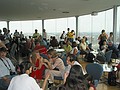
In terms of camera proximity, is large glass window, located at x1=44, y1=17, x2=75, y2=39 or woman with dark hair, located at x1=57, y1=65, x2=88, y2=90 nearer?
woman with dark hair, located at x1=57, y1=65, x2=88, y2=90

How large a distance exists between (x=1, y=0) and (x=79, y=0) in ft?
10.4

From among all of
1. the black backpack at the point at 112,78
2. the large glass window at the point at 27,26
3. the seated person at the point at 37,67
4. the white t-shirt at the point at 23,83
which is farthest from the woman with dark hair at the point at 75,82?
the large glass window at the point at 27,26

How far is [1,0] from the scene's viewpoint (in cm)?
807

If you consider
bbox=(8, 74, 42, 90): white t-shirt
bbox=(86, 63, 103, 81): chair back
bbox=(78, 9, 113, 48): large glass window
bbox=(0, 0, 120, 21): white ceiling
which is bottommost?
bbox=(86, 63, 103, 81): chair back

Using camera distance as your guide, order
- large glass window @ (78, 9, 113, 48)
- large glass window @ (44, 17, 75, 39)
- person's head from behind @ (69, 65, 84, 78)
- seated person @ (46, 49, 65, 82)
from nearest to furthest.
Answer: person's head from behind @ (69, 65, 84, 78)
seated person @ (46, 49, 65, 82)
large glass window @ (78, 9, 113, 48)
large glass window @ (44, 17, 75, 39)

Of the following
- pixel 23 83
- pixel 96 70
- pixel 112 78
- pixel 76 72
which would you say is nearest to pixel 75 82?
pixel 76 72

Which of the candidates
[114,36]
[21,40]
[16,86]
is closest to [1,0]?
[21,40]

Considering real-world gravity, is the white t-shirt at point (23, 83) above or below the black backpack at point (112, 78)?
above

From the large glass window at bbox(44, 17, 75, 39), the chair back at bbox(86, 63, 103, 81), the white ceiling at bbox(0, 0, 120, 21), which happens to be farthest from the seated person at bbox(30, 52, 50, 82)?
the large glass window at bbox(44, 17, 75, 39)

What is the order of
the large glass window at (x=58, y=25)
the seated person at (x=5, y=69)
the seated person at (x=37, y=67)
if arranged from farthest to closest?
the large glass window at (x=58, y=25)
the seated person at (x=37, y=67)
the seated person at (x=5, y=69)

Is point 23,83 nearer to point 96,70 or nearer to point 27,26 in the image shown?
point 96,70

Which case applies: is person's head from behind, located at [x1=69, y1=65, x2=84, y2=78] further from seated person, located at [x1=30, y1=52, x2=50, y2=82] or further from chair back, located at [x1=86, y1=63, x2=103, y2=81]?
chair back, located at [x1=86, y1=63, x2=103, y2=81]

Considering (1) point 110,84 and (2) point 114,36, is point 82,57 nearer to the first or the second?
(2) point 114,36

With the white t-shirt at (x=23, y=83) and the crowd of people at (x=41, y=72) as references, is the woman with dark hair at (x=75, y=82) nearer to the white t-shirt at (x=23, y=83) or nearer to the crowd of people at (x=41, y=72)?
the crowd of people at (x=41, y=72)
